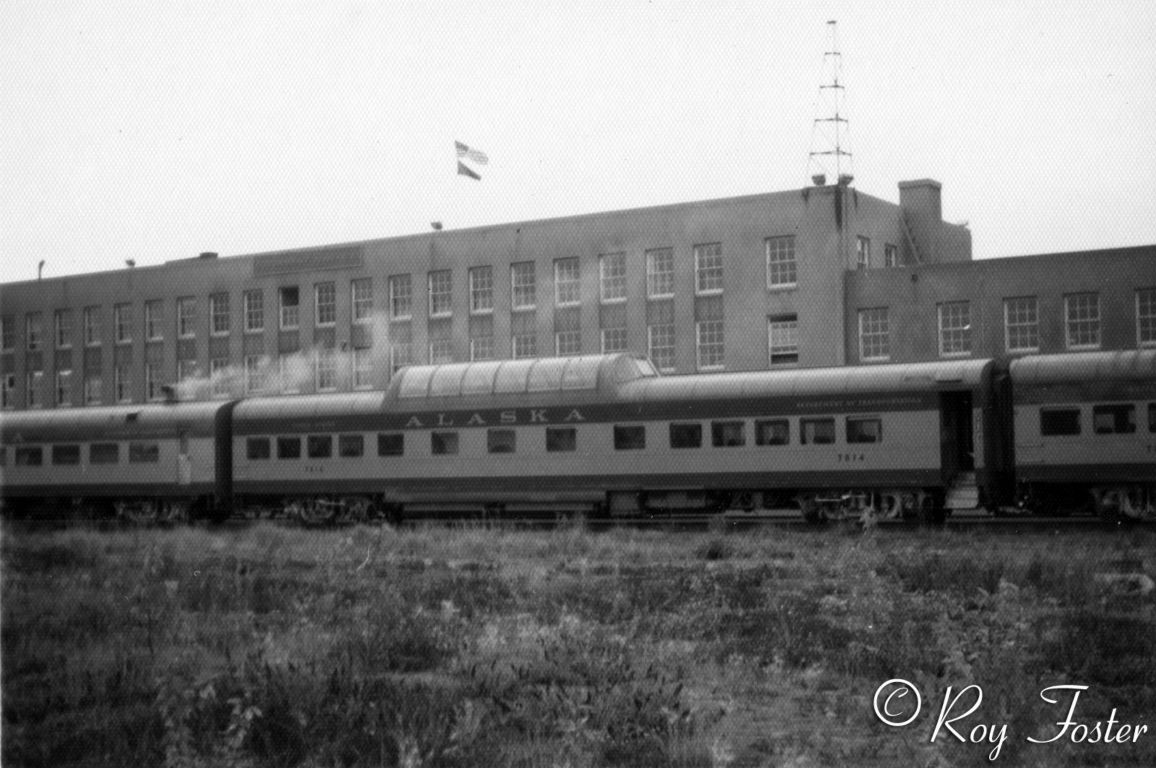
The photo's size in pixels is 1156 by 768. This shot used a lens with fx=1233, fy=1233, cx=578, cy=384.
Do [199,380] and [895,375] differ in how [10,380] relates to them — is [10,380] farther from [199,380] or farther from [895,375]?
[895,375]

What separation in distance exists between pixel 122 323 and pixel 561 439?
82.7 ft

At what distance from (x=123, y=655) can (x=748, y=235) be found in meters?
38.9

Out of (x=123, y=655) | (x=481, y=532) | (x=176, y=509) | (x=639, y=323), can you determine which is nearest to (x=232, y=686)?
(x=123, y=655)

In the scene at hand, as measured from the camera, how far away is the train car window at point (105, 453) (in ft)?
120

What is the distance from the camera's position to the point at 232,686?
10625mm

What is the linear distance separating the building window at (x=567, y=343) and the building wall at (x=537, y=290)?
242mm

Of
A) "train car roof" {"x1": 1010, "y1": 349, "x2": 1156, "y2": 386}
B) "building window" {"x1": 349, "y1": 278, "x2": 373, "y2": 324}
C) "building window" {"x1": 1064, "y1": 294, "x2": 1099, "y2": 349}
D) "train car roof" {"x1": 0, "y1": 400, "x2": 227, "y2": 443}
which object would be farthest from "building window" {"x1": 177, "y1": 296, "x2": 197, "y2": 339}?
"train car roof" {"x1": 1010, "y1": 349, "x2": 1156, "y2": 386}

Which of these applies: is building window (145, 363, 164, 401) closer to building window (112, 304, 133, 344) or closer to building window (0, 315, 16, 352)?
building window (112, 304, 133, 344)

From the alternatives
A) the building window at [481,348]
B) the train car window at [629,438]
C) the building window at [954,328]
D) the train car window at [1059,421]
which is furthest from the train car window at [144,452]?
the building window at [954,328]

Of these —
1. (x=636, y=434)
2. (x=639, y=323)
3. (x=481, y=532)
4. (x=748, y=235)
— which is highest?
(x=748, y=235)

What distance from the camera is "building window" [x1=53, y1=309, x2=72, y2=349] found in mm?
39375

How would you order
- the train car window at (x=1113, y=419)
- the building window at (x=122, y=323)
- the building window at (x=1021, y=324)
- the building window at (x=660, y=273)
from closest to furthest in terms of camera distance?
the train car window at (x=1113, y=419) → the building window at (x=1021, y=324) → the building window at (x=122, y=323) → the building window at (x=660, y=273)

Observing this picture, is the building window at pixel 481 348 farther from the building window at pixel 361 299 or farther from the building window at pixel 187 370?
the building window at pixel 187 370

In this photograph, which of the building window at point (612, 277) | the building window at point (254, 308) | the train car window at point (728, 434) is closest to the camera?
the train car window at point (728, 434)
